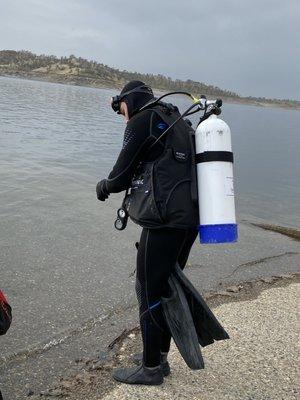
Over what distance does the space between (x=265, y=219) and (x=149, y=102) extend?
10564 mm

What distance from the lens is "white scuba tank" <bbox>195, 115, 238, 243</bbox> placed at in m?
3.42

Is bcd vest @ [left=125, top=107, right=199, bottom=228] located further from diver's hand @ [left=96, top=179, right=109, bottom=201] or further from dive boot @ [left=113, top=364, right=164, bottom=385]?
dive boot @ [left=113, top=364, right=164, bottom=385]

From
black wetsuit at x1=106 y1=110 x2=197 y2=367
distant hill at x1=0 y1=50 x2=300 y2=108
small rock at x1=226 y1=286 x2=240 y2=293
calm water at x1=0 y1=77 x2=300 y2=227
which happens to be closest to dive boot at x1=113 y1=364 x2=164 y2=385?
black wetsuit at x1=106 y1=110 x2=197 y2=367

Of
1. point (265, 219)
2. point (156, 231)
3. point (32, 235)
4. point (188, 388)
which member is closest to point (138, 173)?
point (156, 231)

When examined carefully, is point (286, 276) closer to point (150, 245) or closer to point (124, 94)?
point (150, 245)

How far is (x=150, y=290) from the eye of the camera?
11.9 ft

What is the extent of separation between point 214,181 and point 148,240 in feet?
1.98

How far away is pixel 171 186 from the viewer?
340cm

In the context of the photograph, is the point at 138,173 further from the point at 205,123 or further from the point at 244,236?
the point at 244,236

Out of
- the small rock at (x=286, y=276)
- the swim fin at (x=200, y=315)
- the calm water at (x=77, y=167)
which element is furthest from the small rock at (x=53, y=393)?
the calm water at (x=77, y=167)

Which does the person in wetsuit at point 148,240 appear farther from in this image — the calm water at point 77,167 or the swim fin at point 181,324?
the calm water at point 77,167

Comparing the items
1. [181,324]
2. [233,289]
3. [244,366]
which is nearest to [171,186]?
[181,324]

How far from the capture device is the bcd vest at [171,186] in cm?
339

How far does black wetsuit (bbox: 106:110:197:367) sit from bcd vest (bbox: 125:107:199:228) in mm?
64
